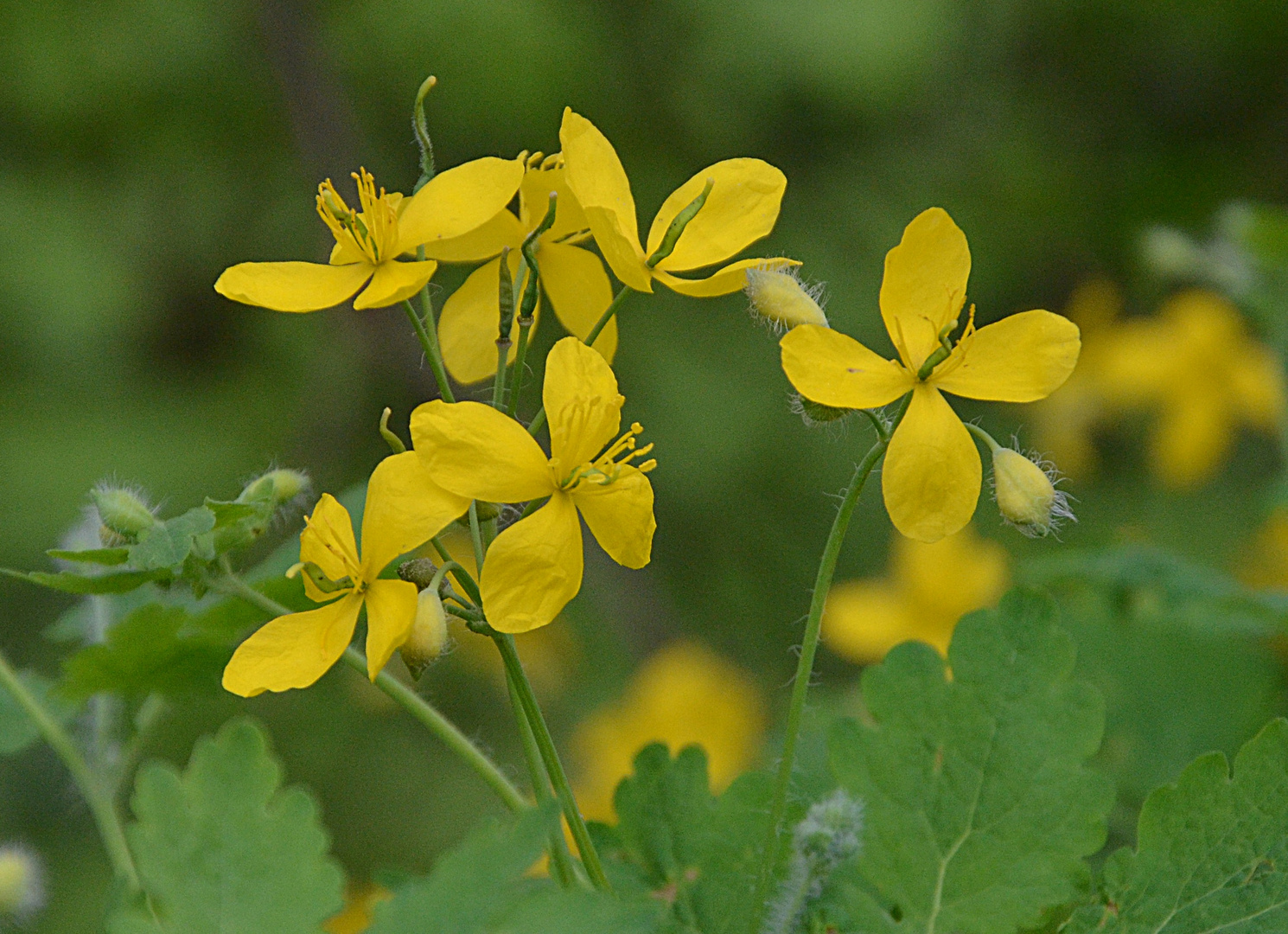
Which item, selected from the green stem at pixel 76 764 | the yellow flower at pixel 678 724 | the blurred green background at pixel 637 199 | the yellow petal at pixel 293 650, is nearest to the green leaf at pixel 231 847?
the yellow petal at pixel 293 650

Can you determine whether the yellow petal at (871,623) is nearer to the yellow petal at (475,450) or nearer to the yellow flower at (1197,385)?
the yellow flower at (1197,385)

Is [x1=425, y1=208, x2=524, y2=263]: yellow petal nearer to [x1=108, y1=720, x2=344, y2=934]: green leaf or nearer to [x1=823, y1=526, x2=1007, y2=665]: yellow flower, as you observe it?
[x1=108, y1=720, x2=344, y2=934]: green leaf

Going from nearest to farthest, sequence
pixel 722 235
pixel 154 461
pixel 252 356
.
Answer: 1. pixel 722 235
2. pixel 154 461
3. pixel 252 356

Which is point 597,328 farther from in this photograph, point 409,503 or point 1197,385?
point 1197,385

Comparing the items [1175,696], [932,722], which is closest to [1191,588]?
[1175,696]

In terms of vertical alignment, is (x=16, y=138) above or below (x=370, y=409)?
above

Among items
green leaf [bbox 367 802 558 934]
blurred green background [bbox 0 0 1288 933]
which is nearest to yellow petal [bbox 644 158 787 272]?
green leaf [bbox 367 802 558 934]

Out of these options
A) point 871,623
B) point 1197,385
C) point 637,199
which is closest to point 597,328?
point 871,623

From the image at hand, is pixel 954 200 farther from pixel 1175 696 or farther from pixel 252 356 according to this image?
pixel 1175 696
